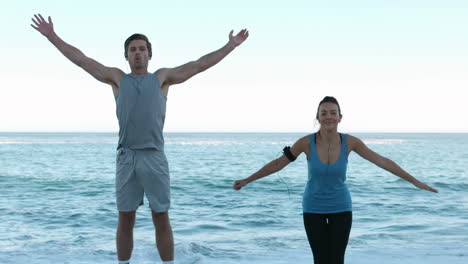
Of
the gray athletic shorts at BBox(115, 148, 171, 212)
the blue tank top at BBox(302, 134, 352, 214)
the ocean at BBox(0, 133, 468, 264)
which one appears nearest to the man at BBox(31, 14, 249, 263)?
the gray athletic shorts at BBox(115, 148, 171, 212)

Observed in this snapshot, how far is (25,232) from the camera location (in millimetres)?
9695

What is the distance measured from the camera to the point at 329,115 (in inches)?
159

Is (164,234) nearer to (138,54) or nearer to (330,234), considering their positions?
(330,234)

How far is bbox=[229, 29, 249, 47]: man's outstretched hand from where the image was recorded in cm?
455

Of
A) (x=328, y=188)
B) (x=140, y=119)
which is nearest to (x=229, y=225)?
(x=140, y=119)

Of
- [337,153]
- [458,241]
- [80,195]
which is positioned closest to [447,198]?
[458,241]

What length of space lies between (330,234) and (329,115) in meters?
0.92

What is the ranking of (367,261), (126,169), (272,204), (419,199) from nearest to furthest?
(126,169) < (367,261) < (272,204) < (419,199)

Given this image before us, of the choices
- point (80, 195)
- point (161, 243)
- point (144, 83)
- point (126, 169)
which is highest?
point (144, 83)

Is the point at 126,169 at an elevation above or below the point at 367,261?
above

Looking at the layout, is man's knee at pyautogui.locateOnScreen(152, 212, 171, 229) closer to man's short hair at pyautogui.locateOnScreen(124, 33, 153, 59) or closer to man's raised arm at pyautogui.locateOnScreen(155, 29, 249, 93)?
man's raised arm at pyautogui.locateOnScreen(155, 29, 249, 93)

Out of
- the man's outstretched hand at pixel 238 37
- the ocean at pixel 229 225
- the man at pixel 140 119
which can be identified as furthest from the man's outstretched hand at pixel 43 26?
the ocean at pixel 229 225

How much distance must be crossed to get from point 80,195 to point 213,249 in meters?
9.65

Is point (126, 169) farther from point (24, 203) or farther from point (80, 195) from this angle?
point (80, 195)
